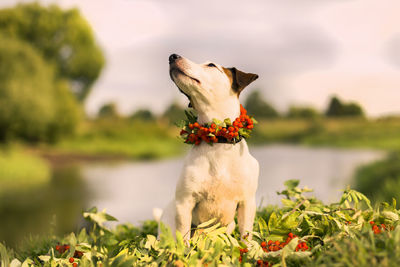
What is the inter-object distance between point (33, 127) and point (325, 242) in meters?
17.2

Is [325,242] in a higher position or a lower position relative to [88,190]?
higher

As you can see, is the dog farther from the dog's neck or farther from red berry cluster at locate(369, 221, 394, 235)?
red berry cluster at locate(369, 221, 394, 235)

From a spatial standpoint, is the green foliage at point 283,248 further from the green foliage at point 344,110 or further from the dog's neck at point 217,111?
the green foliage at point 344,110

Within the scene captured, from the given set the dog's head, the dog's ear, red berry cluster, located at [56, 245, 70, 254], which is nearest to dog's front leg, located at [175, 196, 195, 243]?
the dog's head

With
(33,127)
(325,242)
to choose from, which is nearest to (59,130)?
(33,127)

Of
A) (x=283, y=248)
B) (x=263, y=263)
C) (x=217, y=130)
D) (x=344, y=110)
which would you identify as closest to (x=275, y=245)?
(x=263, y=263)

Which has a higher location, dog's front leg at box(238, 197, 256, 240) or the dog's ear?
the dog's ear

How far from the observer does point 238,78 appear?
9.39 feet

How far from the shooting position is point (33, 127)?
17.2m

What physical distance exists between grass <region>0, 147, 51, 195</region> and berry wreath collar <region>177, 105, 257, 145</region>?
11.7 m

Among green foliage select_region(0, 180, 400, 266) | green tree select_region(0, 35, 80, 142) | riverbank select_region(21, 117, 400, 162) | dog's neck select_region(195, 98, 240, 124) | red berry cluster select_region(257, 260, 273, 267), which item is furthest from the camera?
riverbank select_region(21, 117, 400, 162)

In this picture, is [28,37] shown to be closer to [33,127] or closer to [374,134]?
[33,127]

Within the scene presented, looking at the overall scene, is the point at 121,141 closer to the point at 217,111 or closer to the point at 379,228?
the point at 217,111

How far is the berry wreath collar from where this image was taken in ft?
9.19
